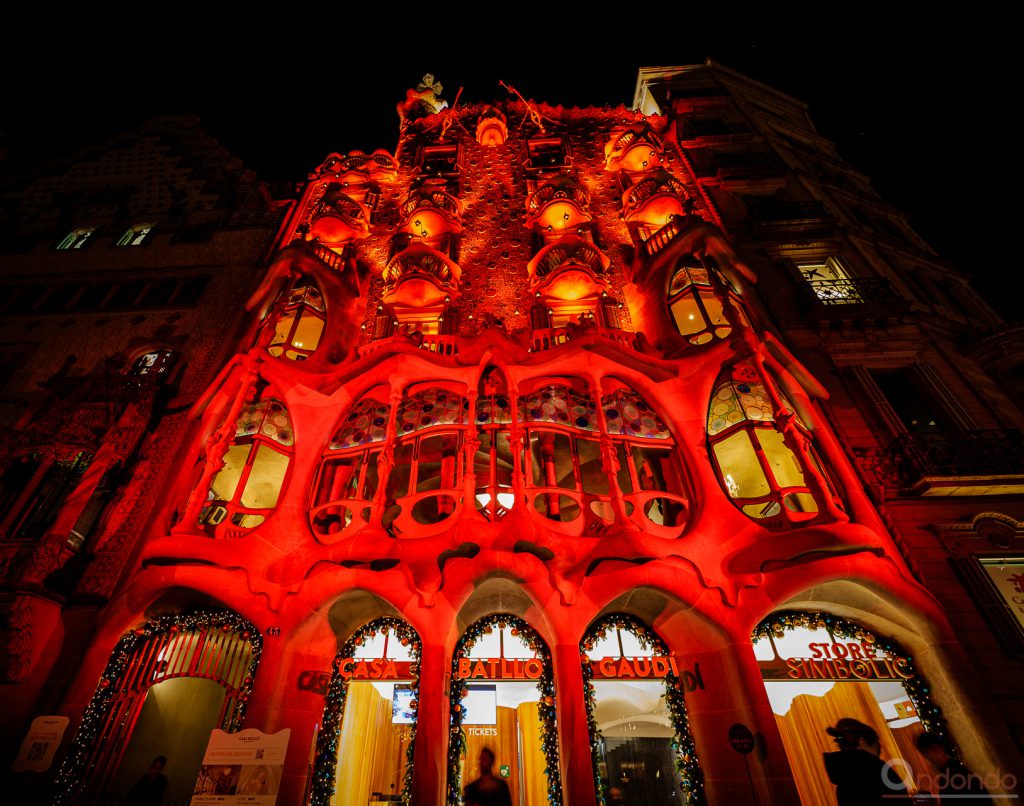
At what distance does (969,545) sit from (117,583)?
63.6 ft

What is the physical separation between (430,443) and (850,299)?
14.3 metres

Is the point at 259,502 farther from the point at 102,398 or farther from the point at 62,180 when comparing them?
the point at 62,180

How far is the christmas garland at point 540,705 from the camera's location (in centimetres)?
904

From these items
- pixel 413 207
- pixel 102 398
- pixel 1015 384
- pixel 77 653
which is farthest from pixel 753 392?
pixel 102 398

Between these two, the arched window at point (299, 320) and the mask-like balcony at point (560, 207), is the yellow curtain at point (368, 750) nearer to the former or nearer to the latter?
the arched window at point (299, 320)

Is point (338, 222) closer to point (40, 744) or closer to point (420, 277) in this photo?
point (420, 277)

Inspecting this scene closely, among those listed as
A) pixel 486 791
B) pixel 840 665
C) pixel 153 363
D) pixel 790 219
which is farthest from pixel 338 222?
pixel 840 665

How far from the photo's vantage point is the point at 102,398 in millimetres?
14203

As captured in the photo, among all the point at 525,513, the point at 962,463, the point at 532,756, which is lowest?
the point at 532,756

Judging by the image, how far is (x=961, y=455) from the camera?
38.4 ft

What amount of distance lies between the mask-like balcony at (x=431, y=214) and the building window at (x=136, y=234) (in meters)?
11.4

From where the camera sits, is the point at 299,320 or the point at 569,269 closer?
the point at 299,320
